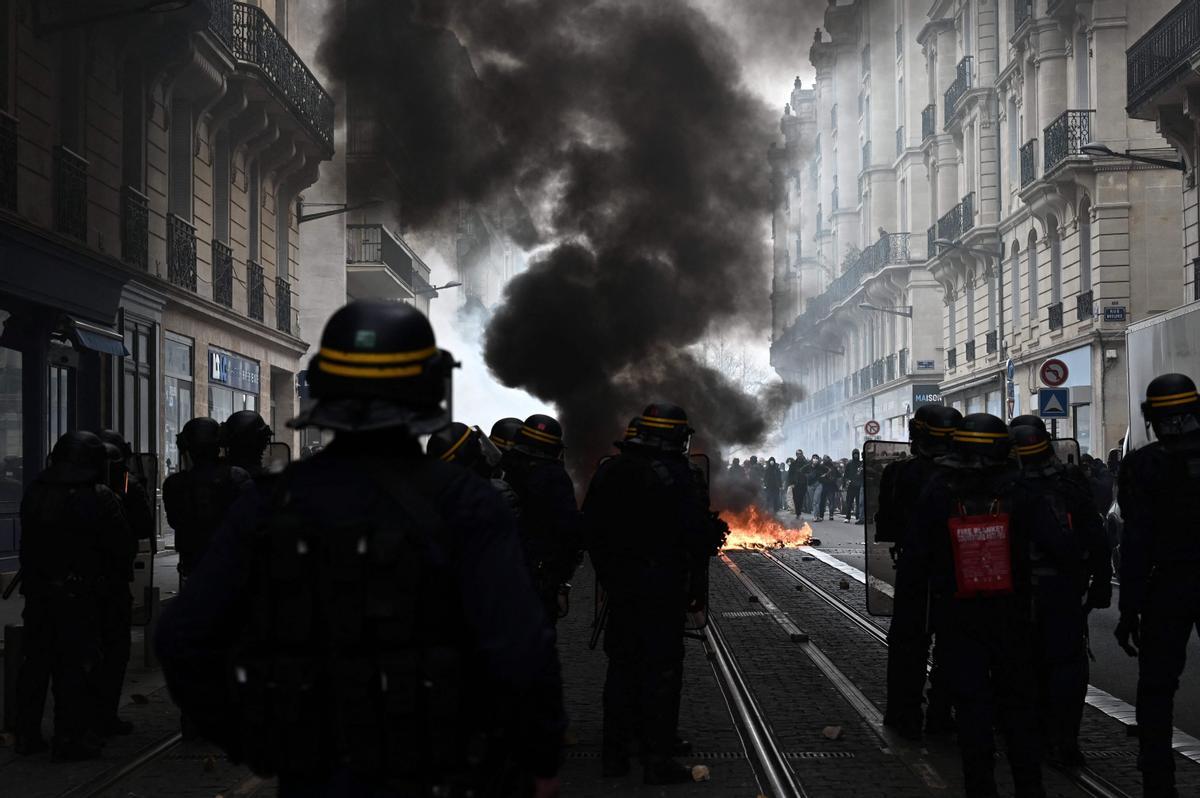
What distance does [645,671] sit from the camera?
627cm

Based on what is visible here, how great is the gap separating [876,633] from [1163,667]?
6.08m

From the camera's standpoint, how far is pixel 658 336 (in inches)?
1146

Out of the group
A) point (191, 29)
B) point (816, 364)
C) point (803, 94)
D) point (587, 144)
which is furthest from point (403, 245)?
point (803, 94)

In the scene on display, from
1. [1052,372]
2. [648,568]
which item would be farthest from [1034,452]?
[1052,372]

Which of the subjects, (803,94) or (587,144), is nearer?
(587,144)

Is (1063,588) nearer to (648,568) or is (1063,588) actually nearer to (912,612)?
(912,612)

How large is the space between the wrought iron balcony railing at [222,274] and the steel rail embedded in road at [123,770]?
15190 millimetres

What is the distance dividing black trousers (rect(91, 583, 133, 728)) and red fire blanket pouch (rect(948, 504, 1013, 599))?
12.9ft

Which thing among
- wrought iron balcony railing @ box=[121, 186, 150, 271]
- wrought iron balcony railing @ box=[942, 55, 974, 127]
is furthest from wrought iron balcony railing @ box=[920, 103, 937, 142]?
wrought iron balcony railing @ box=[121, 186, 150, 271]

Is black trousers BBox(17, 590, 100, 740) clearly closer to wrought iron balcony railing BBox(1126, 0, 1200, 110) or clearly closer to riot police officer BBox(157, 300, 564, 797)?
riot police officer BBox(157, 300, 564, 797)

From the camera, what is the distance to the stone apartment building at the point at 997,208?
28.9 m

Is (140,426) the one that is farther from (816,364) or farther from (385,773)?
(816,364)

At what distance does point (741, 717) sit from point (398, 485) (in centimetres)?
541

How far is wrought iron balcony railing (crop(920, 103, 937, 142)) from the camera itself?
43750 mm
